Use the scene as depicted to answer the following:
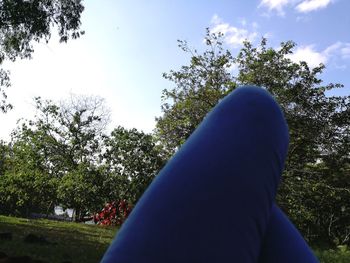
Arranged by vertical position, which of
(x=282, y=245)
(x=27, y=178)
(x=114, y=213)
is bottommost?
(x=282, y=245)

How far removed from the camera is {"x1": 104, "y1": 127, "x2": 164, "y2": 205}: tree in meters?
22.0

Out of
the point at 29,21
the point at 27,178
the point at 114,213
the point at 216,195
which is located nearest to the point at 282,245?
the point at 216,195

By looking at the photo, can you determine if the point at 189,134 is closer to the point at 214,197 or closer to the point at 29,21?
the point at 29,21

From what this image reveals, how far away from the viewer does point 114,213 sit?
21.0 m

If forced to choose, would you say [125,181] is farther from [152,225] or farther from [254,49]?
[152,225]

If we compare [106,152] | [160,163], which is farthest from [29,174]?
[160,163]

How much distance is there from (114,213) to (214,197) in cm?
2028

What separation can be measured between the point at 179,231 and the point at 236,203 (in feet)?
0.61

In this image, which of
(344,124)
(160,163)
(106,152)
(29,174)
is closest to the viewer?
(344,124)

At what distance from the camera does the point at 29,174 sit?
88.5 feet

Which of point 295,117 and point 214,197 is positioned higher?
point 295,117

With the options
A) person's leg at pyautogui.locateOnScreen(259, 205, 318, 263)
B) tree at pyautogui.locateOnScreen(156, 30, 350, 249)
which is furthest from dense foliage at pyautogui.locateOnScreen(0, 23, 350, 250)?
person's leg at pyautogui.locateOnScreen(259, 205, 318, 263)

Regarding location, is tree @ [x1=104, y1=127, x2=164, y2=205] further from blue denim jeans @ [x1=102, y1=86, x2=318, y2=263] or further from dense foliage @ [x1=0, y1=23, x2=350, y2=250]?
blue denim jeans @ [x1=102, y1=86, x2=318, y2=263]

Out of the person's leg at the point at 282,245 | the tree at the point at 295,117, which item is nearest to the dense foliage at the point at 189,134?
the tree at the point at 295,117
